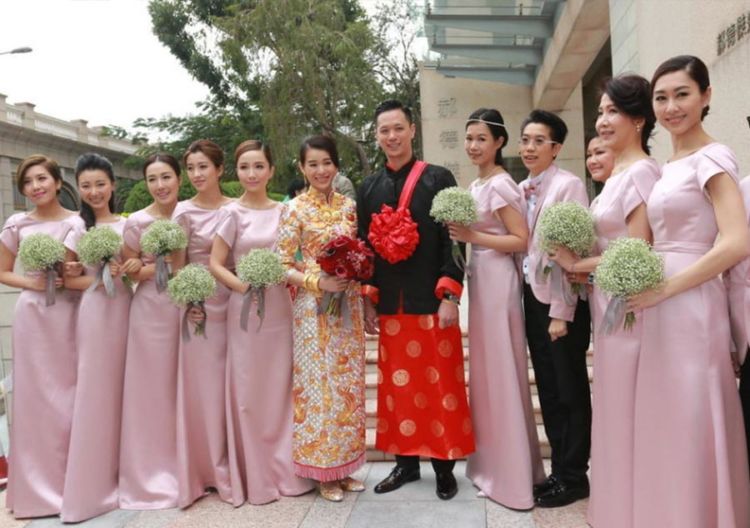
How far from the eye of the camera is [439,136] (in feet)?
42.6

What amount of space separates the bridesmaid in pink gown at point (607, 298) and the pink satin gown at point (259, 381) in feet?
5.57

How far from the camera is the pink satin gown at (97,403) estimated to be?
3621 mm

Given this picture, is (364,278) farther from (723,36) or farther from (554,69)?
(554,69)

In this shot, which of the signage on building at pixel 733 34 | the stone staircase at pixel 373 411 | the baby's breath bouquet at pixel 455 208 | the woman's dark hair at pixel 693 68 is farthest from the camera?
the stone staircase at pixel 373 411

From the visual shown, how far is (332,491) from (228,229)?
161cm

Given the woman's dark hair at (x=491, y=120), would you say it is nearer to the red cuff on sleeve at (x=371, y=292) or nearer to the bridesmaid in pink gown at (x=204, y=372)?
the red cuff on sleeve at (x=371, y=292)

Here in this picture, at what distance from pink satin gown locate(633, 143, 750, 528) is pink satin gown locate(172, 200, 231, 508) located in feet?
7.76

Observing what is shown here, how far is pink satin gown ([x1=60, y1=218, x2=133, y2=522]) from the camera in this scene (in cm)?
362

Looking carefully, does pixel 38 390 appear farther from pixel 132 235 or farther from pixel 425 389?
pixel 425 389

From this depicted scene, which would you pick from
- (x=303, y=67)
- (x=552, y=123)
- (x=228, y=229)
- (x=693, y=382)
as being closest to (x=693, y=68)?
(x=552, y=123)

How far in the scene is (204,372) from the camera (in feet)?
12.3

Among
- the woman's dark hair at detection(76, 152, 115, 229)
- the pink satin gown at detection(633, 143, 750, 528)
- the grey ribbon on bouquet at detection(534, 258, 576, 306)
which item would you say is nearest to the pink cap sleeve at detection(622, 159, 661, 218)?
the pink satin gown at detection(633, 143, 750, 528)

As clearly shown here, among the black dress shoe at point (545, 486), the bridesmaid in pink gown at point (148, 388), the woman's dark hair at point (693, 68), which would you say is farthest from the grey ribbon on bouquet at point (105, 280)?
the woman's dark hair at point (693, 68)

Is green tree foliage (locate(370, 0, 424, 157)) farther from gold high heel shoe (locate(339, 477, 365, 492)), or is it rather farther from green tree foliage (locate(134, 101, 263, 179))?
gold high heel shoe (locate(339, 477, 365, 492))
